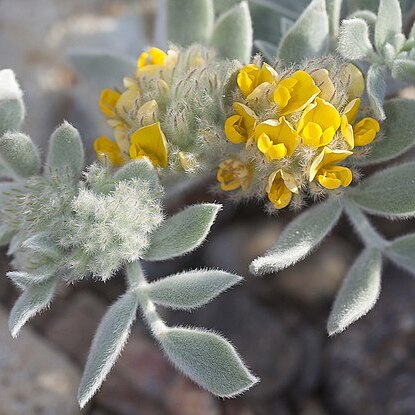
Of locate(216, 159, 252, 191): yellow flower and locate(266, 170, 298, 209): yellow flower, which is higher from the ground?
locate(266, 170, 298, 209): yellow flower

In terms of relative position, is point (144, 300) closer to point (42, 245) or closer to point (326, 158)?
point (42, 245)

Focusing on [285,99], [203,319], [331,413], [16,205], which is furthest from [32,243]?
[331,413]

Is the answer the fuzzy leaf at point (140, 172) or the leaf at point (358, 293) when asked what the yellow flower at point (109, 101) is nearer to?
the fuzzy leaf at point (140, 172)

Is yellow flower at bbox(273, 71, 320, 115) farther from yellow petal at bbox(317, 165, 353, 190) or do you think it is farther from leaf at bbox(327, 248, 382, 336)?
leaf at bbox(327, 248, 382, 336)

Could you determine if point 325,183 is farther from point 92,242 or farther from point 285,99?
point 92,242

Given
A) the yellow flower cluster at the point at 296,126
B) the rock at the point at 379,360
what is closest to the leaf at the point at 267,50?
the yellow flower cluster at the point at 296,126

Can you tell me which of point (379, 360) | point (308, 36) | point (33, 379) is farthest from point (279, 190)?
point (33, 379)

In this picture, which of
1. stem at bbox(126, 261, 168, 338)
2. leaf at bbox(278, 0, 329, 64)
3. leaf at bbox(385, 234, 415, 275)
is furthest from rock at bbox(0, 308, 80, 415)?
leaf at bbox(278, 0, 329, 64)
